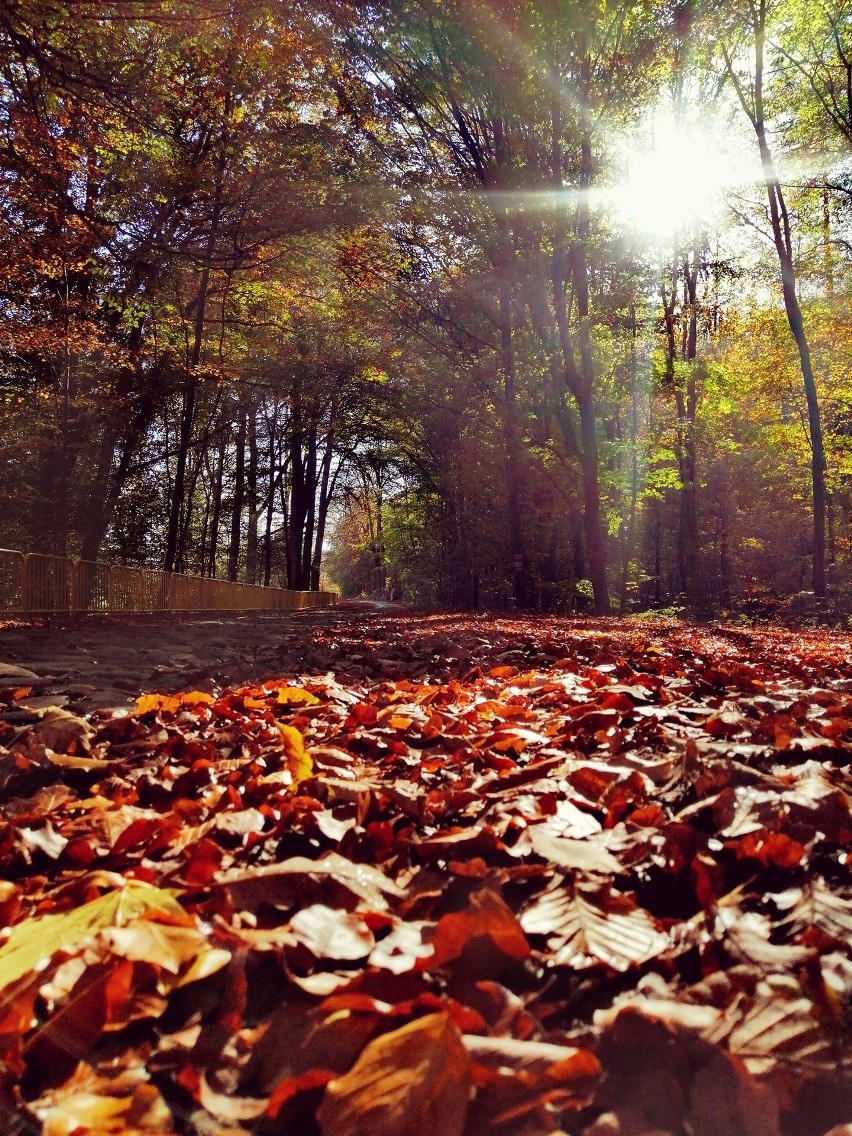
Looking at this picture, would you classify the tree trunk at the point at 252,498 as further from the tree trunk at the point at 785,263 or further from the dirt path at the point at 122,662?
the dirt path at the point at 122,662

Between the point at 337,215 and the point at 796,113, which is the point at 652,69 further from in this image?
the point at 337,215

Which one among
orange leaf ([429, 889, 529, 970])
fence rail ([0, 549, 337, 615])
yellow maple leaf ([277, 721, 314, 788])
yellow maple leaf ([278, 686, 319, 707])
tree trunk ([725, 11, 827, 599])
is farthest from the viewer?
tree trunk ([725, 11, 827, 599])

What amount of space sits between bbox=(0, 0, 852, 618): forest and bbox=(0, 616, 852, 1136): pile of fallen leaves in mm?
7719

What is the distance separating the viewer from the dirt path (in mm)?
3895

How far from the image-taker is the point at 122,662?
5.50 metres

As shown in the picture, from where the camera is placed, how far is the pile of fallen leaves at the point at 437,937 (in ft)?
2.87

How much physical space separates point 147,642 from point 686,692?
5500 mm

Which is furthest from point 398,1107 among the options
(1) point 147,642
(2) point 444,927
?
(1) point 147,642

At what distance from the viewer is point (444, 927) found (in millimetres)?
1120

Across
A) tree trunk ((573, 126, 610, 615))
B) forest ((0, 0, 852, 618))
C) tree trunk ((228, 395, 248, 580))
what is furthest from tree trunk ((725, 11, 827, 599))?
tree trunk ((228, 395, 248, 580))

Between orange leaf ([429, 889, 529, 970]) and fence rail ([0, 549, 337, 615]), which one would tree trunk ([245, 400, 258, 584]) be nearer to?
fence rail ([0, 549, 337, 615])

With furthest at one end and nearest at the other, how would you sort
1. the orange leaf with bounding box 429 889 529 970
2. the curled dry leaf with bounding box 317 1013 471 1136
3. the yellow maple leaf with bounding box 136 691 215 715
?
the yellow maple leaf with bounding box 136 691 215 715, the orange leaf with bounding box 429 889 529 970, the curled dry leaf with bounding box 317 1013 471 1136

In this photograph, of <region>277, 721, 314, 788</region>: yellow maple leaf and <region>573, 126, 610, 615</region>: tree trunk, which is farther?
<region>573, 126, 610, 615</region>: tree trunk

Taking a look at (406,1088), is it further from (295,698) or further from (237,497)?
(237,497)
